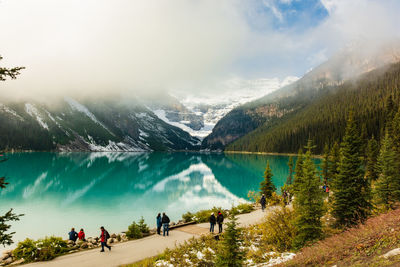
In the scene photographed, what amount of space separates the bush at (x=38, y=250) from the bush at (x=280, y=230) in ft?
47.3

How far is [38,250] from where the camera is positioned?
15.9 meters

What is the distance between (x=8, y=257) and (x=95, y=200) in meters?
28.1

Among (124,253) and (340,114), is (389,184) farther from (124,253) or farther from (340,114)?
(340,114)

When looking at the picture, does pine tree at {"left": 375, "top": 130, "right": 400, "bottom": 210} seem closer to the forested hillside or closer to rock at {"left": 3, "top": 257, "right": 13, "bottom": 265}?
rock at {"left": 3, "top": 257, "right": 13, "bottom": 265}

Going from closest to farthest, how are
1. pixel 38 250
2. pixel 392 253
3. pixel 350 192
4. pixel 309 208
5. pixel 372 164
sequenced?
pixel 392 253 → pixel 309 208 → pixel 38 250 → pixel 350 192 → pixel 372 164

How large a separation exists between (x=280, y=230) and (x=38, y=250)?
16.2 meters

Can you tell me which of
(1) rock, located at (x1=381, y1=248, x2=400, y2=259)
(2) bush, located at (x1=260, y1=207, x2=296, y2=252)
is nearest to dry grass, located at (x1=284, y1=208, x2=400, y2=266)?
(1) rock, located at (x1=381, y1=248, x2=400, y2=259)

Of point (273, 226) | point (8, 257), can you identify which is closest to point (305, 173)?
point (273, 226)

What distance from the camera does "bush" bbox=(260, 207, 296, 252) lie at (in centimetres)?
1620

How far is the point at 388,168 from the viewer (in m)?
22.6

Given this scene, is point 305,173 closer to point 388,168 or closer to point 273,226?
point 273,226

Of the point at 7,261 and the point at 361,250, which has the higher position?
the point at 361,250

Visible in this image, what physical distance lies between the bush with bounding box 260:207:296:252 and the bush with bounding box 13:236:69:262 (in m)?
14.4

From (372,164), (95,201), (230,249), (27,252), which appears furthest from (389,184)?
(95,201)
